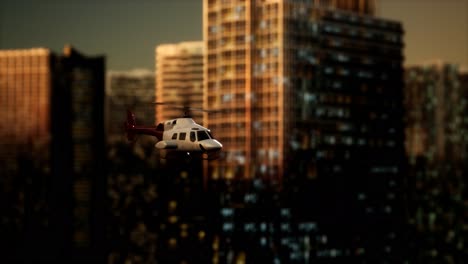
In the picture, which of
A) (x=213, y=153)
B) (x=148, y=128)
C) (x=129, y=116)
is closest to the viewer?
(x=213, y=153)

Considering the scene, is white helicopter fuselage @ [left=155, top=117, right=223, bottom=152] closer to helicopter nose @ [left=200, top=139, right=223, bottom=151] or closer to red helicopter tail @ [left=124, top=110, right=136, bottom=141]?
helicopter nose @ [left=200, top=139, right=223, bottom=151]

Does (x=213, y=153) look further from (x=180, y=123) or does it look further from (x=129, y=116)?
(x=129, y=116)

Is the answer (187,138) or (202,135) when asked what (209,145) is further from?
(187,138)

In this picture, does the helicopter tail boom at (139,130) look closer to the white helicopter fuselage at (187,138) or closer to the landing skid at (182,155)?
the white helicopter fuselage at (187,138)

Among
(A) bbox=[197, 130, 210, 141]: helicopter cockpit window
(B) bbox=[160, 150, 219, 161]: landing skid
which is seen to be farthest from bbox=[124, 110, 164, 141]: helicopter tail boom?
(B) bbox=[160, 150, 219, 161]: landing skid

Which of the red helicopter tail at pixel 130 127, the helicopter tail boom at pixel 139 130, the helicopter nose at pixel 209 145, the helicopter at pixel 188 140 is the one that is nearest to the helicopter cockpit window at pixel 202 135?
the helicopter at pixel 188 140

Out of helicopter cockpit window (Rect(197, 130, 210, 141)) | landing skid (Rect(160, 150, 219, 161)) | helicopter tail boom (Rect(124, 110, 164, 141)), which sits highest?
helicopter tail boom (Rect(124, 110, 164, 141))

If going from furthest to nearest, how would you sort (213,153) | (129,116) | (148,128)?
(129,116) → (148,128) → (213,153)

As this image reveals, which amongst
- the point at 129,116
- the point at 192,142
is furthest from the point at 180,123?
the point at 129,116
